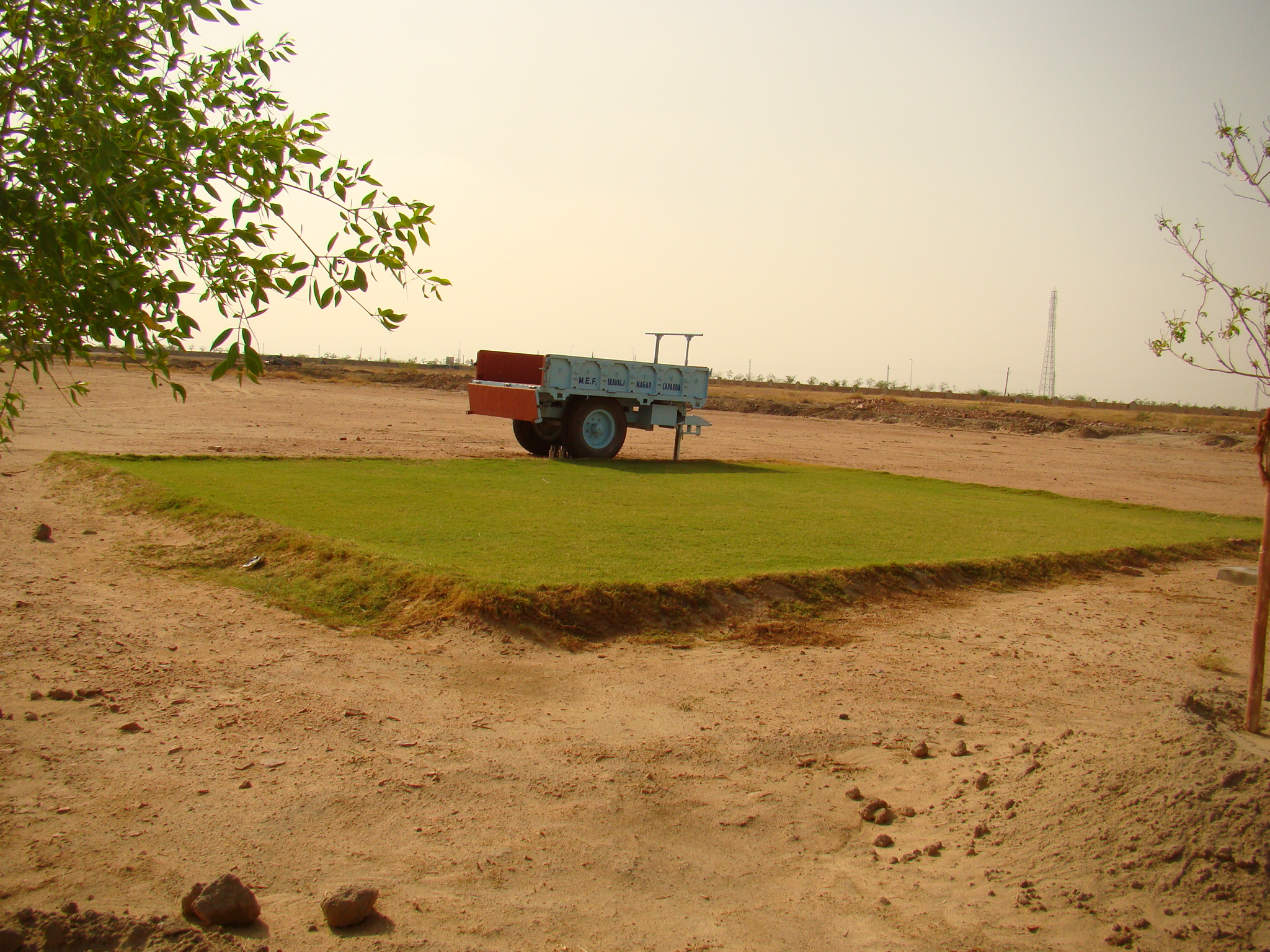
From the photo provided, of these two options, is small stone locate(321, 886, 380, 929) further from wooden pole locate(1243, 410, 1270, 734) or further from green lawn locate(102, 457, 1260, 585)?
wooden pole locate(1243, 410, 1270, 734)

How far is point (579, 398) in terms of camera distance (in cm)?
1823

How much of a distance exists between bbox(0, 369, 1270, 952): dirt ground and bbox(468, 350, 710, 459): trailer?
9751 millimetres

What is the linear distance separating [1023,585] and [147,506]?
9.53 metres

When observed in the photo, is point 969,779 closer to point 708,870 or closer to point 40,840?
point 708,870

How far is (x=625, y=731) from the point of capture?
217 inches

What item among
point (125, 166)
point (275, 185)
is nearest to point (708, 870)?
point (275, 185)

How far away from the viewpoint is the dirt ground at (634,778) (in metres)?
Answer: 3.61

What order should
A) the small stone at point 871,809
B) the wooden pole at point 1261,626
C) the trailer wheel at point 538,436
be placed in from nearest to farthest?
the small stone at point 871,809, the wooden pole at point 1261,626, the trailer wheel at point 538,436

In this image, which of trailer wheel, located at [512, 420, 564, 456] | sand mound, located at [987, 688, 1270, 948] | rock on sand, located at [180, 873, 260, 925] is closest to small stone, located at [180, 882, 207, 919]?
rock on sand, located at [180, 873, 260, 925]

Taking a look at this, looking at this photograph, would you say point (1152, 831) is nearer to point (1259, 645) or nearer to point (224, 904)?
point (1259, 645)

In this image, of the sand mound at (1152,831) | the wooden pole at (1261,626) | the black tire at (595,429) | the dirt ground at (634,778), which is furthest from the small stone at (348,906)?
the black tire at (595,429)

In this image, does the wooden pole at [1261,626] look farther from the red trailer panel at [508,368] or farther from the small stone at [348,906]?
the red trailer panel at [508,368]

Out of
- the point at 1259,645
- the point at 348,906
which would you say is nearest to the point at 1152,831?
the point at 1259,645

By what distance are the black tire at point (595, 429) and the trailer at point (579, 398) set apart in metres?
0.01
